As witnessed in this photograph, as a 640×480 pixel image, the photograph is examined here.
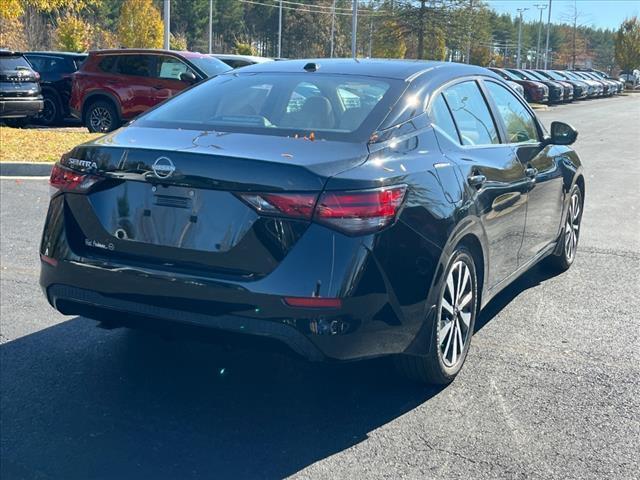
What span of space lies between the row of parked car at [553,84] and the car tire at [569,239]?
23.9 meters

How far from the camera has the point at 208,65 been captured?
15742mm

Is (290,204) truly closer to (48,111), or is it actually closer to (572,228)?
(572,228)

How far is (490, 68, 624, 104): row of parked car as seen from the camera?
112 feet

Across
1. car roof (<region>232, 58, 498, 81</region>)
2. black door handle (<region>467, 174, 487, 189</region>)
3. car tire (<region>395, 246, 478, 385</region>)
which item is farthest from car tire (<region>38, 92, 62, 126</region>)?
car tire (<region>395, 246, 478, 385</region>)

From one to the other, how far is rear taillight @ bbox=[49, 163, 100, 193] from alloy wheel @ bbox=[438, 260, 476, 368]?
177 centimetres

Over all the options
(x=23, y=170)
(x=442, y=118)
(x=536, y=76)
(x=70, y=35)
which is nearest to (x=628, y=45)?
(x=536, y=76)

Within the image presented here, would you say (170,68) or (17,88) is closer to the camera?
(17,88)

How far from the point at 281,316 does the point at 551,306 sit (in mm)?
2933

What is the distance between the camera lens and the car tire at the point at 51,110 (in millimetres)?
18578

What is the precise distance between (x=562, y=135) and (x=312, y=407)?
299 cm

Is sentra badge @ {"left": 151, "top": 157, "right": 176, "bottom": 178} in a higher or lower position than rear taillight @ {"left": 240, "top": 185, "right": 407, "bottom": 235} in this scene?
higher

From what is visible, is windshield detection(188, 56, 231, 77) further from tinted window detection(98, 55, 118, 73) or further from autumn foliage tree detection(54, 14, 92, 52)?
autumn foliage tree detection(54, 14, 92, 52)

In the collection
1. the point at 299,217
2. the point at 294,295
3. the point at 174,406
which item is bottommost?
the point at 174,406

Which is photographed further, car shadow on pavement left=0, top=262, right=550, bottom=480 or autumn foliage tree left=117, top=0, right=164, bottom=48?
autumn foliage tree left=117, top=0, right=164, bottom=48
